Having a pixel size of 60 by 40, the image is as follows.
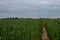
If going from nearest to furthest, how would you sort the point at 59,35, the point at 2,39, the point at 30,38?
the point at 2,39 → the point at 30,38 → the point at 59,35

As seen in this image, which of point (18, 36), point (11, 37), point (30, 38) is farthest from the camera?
point (30, 38)

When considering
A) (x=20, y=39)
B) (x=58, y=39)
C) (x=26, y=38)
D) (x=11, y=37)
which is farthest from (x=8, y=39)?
(x=58, y=39)

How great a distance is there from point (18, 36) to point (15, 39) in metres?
0.99

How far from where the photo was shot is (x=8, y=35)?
19312 millimetres

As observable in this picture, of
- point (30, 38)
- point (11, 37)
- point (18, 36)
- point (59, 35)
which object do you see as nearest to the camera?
point (11, 37)

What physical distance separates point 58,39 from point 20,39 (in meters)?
5.27

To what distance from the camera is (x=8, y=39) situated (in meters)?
18.5

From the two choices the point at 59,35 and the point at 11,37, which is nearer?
the point at 11,37

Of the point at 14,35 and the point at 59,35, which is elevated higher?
the point at 14,35

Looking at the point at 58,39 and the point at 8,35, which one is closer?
the point at 8,35

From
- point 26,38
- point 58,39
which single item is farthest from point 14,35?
point 58,39

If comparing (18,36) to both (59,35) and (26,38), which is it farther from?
(59,35)

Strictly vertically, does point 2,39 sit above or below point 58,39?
above

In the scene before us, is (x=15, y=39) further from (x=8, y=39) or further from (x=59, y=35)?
(x=59, y=35)
